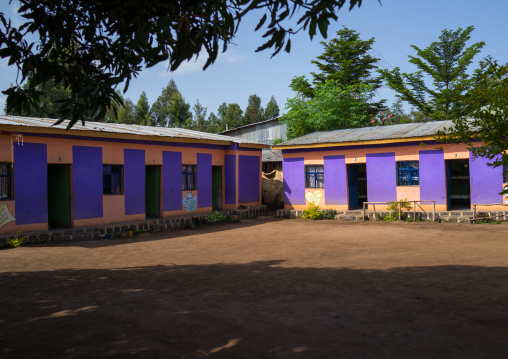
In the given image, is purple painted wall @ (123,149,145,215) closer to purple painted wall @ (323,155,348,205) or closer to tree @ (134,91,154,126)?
purple painted wall @ (323,155,348,205)

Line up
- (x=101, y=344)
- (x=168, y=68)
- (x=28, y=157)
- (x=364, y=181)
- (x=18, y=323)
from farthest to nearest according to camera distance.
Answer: (x=364, y=181)
(x=28, y=157)
(x=18, y=323)
(x=101, y=344)
(x=168, y=68)

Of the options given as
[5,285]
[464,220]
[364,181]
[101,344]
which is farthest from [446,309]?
[364,181]

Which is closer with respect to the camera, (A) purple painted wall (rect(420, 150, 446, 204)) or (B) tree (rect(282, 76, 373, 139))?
(A) purple painted wall (rect(420, 150, 446, 204))

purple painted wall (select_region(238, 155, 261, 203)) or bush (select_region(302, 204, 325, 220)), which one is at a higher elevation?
purple painted wall (select_region(238, 155, 261, 203))

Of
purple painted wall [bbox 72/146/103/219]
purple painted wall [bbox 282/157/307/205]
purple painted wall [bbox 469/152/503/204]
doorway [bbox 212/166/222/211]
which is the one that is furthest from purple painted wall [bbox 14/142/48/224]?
purple painted wall [bbox 469/152/503/204]

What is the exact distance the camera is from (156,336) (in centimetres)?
494

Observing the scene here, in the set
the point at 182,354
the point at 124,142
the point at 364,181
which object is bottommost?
the point at 182,354

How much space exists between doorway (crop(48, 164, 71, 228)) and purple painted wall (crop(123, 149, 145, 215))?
7.09 feet

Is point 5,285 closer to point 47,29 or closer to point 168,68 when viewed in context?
point 47,29

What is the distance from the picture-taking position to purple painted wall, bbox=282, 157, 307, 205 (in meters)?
20.6

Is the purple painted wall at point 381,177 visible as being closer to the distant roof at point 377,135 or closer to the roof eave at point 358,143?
the roof eave at point 358,143

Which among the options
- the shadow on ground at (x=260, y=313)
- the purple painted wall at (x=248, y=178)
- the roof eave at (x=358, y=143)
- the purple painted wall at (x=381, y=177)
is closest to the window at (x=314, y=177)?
the roof eave at (x=358, y=143)

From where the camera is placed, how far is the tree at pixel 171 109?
1532 inches

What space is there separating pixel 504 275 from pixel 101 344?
256 inches
